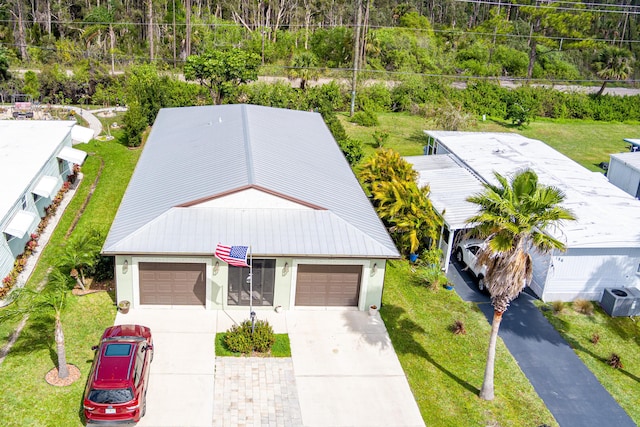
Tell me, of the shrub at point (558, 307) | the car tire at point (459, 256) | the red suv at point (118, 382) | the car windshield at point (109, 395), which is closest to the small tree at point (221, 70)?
the car tire at point (459, 256)

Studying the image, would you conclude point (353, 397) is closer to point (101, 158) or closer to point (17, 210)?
point (17, 210)

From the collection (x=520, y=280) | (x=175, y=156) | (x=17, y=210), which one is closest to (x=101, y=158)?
(x=175, y=156)

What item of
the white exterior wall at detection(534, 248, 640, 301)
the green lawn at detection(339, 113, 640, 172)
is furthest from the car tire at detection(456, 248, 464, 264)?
the green lawn at detection(339, 113, 640, 172)

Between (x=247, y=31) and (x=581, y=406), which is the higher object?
(x=247, y=31)

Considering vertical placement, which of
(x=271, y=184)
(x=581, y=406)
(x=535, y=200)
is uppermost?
(x=535, y=200)

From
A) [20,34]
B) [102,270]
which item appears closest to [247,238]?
[102,270]

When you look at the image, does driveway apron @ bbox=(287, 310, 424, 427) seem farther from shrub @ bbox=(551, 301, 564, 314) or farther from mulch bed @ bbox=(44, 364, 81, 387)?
shrub @ bbox=(551, 301, 564, 314)

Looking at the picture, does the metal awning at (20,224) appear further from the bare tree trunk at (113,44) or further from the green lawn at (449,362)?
the bare tree trunk at (113,44)

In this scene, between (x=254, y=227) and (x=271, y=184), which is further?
(x=271, y=184)
